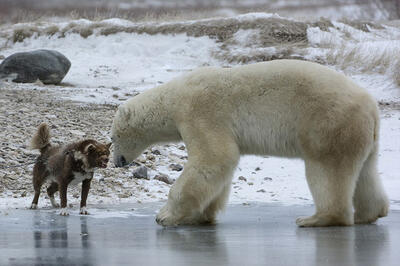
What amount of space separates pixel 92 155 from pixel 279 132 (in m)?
2.06

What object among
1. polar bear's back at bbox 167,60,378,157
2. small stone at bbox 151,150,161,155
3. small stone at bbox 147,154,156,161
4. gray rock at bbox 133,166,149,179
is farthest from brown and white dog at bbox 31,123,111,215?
small stone at bbox 151,150,161,155

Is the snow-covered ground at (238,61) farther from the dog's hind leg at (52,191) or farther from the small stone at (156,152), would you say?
the dog's hind leg at (52,191)

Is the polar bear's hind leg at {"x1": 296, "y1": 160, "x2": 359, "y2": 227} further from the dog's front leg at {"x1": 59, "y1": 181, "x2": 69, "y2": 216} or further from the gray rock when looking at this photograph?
the gray rock

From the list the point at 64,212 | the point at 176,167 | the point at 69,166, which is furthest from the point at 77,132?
the point at 64,212

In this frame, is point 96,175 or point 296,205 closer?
point 296,205

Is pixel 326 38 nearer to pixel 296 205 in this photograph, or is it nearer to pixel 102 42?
pixel 102 42

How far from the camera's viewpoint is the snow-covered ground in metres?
10.4

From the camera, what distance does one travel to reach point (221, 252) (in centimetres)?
473

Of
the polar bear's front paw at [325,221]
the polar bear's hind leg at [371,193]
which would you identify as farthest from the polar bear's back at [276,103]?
the polar bear's front paw at [325,221]

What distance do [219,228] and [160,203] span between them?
2.14 meters

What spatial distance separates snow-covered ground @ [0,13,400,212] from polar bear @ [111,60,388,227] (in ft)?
6.35

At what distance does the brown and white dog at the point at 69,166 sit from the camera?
750cm

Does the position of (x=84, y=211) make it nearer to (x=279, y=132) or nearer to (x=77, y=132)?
(x=279, y=132)

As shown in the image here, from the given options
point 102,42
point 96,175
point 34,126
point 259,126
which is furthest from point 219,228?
point 102,42
